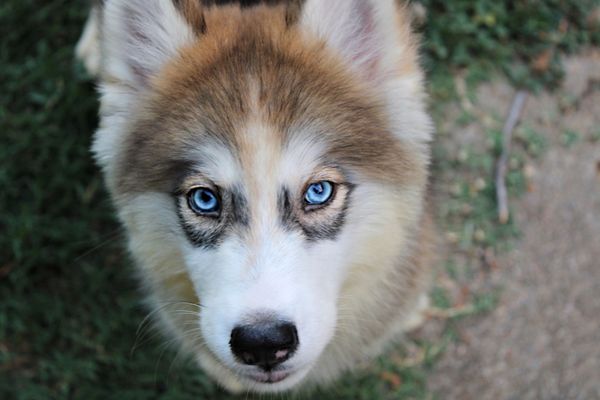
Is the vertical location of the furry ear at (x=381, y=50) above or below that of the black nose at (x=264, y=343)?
above

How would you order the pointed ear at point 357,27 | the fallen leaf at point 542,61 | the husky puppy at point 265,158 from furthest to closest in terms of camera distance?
the fallen leaf at point 542,61 → the pointed ear at point 357,27 → the husky puppy at point 265,158

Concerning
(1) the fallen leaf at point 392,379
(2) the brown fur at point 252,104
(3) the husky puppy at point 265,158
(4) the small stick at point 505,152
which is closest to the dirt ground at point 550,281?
(4) the small stick at point 505,152

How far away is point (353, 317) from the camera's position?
2982mm

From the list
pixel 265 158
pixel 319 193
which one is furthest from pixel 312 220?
pixel 265 158

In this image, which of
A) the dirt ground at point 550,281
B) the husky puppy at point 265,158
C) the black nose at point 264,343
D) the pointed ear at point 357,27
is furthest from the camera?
the dirt ground at point 550,281

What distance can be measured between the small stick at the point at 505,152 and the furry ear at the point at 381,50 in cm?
171

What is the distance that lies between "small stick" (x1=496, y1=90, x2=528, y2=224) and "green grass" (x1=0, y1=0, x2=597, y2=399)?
0.07m

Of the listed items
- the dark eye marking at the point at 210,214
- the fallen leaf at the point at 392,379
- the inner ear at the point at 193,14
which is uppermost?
the inner ear at the point at 193,14

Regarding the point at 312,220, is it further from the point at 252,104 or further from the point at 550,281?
the point at 550,281

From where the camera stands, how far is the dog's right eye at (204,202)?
247 cm

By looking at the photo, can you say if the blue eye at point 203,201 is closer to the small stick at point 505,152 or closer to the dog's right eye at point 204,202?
the dog's right eye at point 204,202

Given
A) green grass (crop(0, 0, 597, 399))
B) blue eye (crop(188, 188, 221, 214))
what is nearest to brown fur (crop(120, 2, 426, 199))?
blue eye (crop(188, 188, 221, 214))

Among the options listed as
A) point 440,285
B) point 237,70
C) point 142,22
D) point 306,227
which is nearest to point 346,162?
point 306,227

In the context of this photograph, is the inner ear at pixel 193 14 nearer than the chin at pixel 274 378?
No
